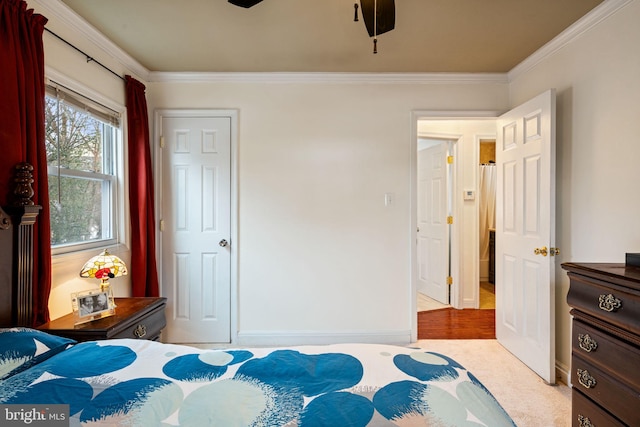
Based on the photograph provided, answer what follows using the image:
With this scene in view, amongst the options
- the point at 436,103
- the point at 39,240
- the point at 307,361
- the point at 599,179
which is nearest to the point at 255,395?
the point at 307,361

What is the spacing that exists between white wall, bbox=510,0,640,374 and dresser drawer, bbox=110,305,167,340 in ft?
9.43

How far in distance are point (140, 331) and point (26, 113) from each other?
4.36 feet

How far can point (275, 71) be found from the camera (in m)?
2.95

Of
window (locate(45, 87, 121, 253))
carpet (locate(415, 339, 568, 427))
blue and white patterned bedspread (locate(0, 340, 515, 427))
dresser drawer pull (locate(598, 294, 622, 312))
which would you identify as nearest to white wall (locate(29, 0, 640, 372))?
carpet (locate(415, 339, 568, 427))

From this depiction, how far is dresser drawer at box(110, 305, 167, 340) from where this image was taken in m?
1.83

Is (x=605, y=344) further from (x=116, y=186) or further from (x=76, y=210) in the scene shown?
(x=116, y=186)

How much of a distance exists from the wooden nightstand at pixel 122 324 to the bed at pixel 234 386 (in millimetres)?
320

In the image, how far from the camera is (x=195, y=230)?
3023mm

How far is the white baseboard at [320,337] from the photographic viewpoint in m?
3.02

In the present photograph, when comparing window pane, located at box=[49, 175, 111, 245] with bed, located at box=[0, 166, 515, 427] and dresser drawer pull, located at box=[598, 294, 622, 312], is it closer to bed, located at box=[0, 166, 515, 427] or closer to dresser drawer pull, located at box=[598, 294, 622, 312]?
bed, located at box=[0, 166, 515, 427]

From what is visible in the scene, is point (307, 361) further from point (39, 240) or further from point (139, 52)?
point (139, 52)

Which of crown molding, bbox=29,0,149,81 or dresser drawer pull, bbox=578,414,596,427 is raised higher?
crown molding, bbox=29,0,149,81

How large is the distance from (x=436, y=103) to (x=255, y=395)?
2.92 metres

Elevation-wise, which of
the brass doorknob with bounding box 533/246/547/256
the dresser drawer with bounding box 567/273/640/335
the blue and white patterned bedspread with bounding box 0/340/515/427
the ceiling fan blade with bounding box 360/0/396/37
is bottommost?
the blue and white patterned bedspread with bounding box 0/340/515/427
